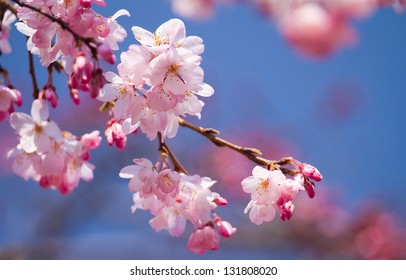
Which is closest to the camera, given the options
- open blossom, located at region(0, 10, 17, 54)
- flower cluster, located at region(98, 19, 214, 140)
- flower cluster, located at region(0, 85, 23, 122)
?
flower cluster, located at region(98, 19, 214, 140)

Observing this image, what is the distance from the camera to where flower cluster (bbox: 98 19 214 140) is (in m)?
1.03

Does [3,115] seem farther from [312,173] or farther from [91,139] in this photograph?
[312,173]

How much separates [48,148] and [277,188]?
19.1 inches

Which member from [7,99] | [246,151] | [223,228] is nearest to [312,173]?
[246,151]

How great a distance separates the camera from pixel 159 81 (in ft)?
3.38

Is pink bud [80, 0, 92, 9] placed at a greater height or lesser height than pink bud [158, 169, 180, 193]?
greater

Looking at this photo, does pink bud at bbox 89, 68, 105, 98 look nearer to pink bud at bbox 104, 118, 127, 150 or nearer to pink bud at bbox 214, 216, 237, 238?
pink bud at bbox 104, 118, 127, 150

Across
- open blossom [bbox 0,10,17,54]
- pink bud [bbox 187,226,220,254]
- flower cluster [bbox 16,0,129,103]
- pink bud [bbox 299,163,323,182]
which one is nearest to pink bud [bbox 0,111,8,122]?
flower cluster [bbox 16,0,129,103]

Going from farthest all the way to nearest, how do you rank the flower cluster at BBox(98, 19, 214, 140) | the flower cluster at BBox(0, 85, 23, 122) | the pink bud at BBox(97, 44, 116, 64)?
the flower cluster at BBox(0, 85, 23, 122), the flower cluster at BBox(98, 19, 214, 140), the pink bud at BBox(97, 44, 116, 64)

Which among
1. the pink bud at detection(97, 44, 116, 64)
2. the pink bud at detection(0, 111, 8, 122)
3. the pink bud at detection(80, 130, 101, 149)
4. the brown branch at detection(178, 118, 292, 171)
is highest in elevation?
the pink bud at detection(0, 111, 8, 122)

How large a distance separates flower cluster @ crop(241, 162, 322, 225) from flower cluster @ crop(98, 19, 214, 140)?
198 mm

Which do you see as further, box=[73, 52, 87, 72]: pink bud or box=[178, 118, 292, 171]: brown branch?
box=[178, 118, 292, 171]: brown branch
